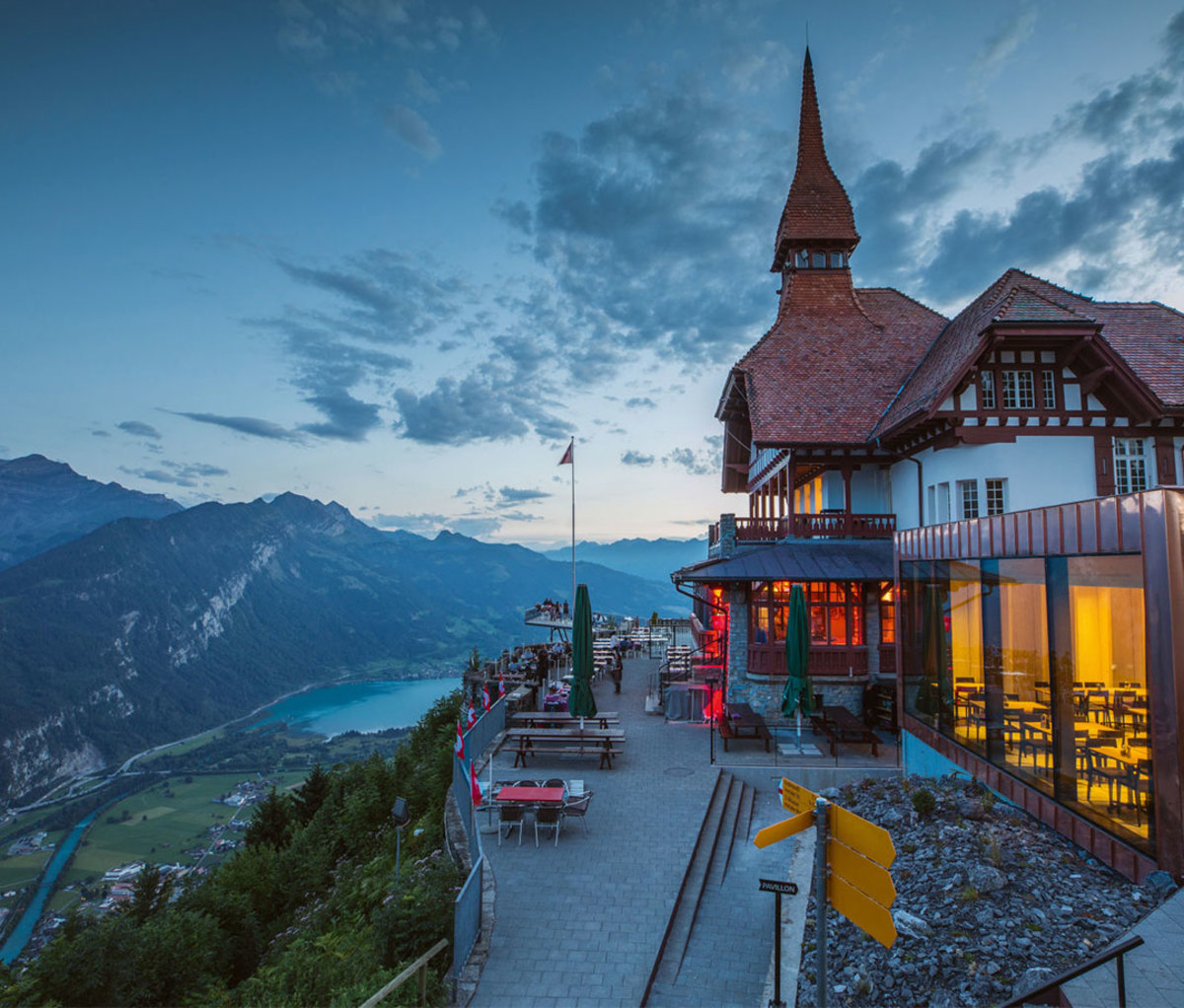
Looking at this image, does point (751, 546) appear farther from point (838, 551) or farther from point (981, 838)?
point (981, 838)

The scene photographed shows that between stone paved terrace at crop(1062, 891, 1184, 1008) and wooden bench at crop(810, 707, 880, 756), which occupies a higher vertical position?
stone paved terrace at crop(1062, 891, 1184, 1008)

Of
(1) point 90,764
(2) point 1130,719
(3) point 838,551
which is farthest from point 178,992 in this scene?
(1) point 90,764

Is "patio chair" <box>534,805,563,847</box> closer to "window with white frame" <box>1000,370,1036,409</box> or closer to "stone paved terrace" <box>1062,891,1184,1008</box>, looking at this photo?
"stone paved terrace" <box>1062,891,1184,1008</box>

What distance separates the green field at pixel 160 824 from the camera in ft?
260

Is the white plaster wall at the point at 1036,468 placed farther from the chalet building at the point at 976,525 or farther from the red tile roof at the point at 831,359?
the red tile roof at the point at 831,359

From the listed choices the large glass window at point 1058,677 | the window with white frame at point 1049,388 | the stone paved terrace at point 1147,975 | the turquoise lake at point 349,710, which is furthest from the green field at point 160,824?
the stone paved terrace at point 1147,975

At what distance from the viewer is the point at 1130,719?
7621 millimetres

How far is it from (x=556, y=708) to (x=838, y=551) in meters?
10.1

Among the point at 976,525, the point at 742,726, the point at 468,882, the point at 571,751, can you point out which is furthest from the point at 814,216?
the point at 468,882

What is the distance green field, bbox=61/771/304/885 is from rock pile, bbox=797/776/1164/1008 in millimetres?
88408

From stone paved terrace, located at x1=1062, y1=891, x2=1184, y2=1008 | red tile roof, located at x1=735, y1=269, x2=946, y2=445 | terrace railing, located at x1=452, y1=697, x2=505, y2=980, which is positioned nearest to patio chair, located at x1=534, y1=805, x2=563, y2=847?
terrace railing, located at x1=452, y1=697, x2=505, y2=980

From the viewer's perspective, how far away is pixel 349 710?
584 feet

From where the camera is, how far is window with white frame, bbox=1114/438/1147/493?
61.8ft

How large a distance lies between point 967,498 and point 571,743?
518 inches
